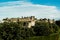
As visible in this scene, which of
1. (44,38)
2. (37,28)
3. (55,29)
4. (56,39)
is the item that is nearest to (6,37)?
(44,38)

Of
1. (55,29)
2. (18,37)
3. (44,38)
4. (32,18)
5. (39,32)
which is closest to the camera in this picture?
(18,37)

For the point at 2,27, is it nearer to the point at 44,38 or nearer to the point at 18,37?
the point at 18,37

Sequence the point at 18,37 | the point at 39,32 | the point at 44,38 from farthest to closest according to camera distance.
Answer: the point at 39,32
the point at 44,38
the point at 18,37

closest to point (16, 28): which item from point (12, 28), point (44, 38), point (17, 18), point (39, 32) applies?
point (12, 28)

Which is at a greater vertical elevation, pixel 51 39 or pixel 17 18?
pixel 17 18

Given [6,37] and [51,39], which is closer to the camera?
[6,37]

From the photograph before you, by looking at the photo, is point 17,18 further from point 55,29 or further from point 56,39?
point 56,39

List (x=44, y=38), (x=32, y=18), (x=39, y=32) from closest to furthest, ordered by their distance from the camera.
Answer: (x=44, y=38) < (x=39, y=32) < (x=32, y=18)

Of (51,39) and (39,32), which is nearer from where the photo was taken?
(51,39)
